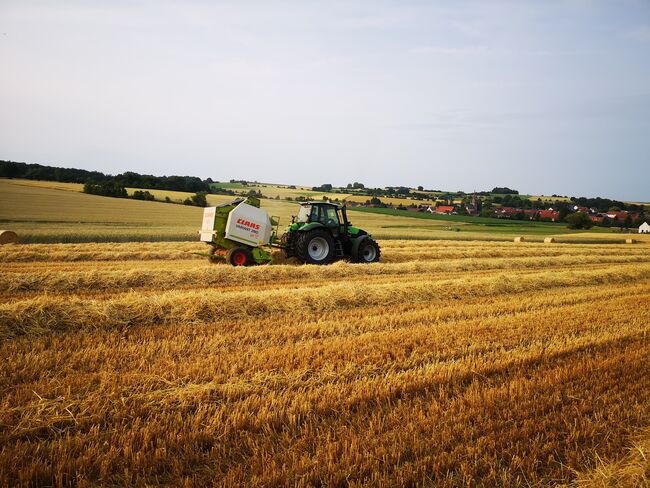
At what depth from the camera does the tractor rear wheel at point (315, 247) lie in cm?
1241

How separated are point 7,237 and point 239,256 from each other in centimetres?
1032

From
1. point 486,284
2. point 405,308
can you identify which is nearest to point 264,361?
point 405,308

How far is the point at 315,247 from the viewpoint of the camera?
1288 cm

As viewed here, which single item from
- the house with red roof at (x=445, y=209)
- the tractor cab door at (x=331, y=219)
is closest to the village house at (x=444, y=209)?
the house with red roof at (x=445, y=209)

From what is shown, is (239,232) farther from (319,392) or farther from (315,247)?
(319,392)

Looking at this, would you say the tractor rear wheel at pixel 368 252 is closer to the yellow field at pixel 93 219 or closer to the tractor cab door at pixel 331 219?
the tractor cab door at pixel 331 219

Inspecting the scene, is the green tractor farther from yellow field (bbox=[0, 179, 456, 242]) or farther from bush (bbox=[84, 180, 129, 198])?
bush (bbox=[84, 180, 129, 198])

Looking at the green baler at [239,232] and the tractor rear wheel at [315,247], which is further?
the tractor rear wheel at [315,247]

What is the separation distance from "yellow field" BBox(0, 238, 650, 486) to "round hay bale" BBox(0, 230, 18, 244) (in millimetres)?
10562

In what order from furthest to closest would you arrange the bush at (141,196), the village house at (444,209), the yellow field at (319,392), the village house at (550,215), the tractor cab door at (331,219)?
1. the village house at (444,209)
2. the village house at (550,215)
3. the bush at (141,196)
4. the tractor cab door at (331,219)
5. the yellow field at (319,392)

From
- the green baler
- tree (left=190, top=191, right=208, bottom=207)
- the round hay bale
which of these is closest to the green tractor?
the green baler

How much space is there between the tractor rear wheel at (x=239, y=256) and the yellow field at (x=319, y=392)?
425cm

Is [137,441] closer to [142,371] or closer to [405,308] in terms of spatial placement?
[142,371]

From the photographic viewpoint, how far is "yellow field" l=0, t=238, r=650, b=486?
2756 millimetres
